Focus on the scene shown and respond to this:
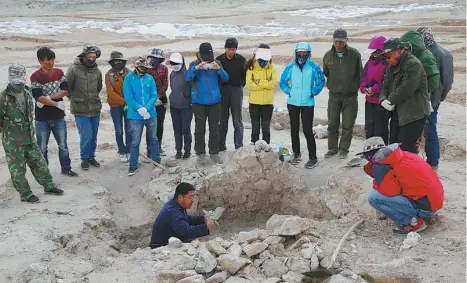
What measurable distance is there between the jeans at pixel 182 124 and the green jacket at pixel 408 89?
9.91 feet

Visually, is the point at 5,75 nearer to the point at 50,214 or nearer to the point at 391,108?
the point at 50,214

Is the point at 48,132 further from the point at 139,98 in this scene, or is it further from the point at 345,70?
the point at 345,70

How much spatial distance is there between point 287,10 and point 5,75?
2786 cm

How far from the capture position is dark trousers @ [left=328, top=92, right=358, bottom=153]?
7.50 metres

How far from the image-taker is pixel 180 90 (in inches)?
306

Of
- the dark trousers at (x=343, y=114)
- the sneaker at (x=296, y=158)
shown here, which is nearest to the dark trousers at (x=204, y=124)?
the sneaker at (x=296, y=158)

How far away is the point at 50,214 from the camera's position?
6.29 meters

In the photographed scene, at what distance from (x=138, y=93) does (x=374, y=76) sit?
3.37 meters

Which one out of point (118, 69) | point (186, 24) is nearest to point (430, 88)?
point (118, 69)

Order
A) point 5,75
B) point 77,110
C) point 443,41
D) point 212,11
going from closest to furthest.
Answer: point 77,110
point 5,75
point 443,41
point 212,11

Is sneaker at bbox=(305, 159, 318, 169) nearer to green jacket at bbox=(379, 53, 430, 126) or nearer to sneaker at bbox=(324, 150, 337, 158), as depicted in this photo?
sneaker at bbox=(324, 150, 337, 158)

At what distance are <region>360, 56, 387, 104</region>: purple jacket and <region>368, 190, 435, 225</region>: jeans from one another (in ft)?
6.36

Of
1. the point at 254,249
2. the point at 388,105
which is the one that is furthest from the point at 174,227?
the point at 388,105

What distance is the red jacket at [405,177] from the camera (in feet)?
17.2
